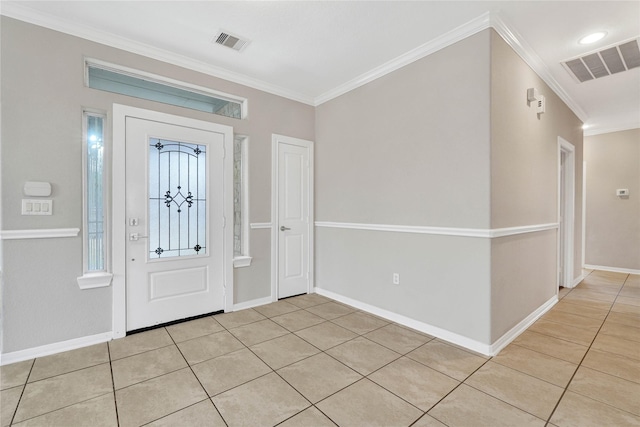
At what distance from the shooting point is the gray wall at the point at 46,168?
2.33 meters

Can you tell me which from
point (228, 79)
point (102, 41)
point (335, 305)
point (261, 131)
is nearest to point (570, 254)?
point (335, 305)

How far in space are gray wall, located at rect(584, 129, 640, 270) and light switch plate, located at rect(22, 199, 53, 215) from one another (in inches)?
331

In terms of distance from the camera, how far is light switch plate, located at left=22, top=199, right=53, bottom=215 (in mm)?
2369

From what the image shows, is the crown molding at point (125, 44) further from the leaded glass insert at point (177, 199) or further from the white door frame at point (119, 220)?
the leaded glass insert at point (177, 199)

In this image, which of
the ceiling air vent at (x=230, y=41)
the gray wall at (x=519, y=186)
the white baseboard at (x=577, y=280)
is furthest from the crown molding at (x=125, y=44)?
the white baseboard at (x=577, y=280)

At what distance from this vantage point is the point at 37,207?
2.41 metres

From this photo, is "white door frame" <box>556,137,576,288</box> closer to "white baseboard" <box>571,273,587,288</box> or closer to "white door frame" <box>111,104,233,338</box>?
"white baseboard" <box>571,273,587,288</box>

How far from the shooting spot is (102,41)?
267 cm

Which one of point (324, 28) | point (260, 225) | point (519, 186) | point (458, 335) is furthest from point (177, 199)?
point (519, 186)

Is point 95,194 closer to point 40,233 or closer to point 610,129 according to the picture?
point 40,233

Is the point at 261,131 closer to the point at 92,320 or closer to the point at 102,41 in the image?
the point at 102,41

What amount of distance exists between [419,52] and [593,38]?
1.58m

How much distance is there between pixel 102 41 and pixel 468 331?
13.9 feet

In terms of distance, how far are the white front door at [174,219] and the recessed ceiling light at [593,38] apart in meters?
3.67
